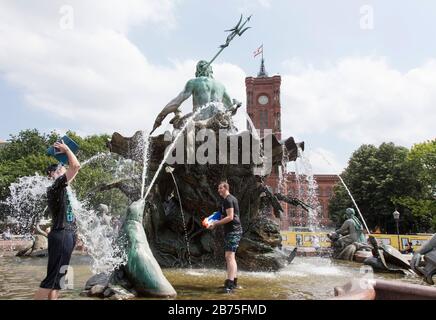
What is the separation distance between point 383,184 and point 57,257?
39.4 meters

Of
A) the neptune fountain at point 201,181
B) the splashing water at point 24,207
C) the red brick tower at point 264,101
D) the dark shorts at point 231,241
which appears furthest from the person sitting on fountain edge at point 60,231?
the red brick tower at point 264,101

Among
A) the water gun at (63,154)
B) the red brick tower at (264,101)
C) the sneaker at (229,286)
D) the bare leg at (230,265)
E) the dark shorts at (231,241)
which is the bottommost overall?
the sneaker at (229,286)

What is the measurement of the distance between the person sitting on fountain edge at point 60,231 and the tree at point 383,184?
37111 mm

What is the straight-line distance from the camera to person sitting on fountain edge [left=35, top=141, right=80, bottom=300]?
136 inches

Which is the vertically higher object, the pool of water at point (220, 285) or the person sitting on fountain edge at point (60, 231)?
the person sitting on fountain edge at point (60, 231)

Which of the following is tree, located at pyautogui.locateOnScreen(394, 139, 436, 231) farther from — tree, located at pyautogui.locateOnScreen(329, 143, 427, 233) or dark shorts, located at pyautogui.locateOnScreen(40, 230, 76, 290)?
dark shorts, located at pyautogui.locateOnScreen(40, 230, 76, 290)

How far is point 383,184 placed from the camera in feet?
126

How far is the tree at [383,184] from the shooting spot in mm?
37969

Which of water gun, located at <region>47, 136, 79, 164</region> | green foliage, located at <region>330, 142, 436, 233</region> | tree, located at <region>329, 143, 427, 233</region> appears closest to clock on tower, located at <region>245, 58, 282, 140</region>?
green foliage, located at <region>330, 142, 436, 233</region>

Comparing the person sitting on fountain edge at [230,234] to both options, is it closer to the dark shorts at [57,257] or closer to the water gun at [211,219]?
the water gun at [211,219]

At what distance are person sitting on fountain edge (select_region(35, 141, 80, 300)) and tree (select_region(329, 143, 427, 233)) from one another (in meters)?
37.1
